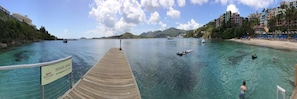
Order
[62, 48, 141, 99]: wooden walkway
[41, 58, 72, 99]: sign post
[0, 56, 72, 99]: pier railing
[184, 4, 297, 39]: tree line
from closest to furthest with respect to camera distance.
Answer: [41, 58, 72, 99]: sign post
[62, 48, 141, 99]: wooden walkway
[0, 56, 72, 99]: pier railing
[184, 4, 297, 39]: tree line

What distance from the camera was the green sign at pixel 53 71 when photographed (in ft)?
21.6

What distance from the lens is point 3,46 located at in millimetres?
66750

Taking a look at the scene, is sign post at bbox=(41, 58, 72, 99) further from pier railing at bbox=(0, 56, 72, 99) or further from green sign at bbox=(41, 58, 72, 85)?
pier railing at bbox=(0, 56, 72, 99)

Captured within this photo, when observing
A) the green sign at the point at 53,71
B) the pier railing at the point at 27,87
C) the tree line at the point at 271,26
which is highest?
the tree line at the point at 271,26

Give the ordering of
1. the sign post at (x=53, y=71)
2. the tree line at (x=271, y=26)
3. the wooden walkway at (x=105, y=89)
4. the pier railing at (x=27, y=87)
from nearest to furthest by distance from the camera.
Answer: the sign post at (x=53, y=71), the wooden walkway at (x=105, y=89), the pier railing at (x=27, y=87), the tree line at (x=271, y=26)

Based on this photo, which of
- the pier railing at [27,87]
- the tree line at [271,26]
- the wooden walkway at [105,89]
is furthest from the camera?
the tree line at [271,26]

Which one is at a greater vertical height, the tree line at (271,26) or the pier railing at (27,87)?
the tree line at (271,26)

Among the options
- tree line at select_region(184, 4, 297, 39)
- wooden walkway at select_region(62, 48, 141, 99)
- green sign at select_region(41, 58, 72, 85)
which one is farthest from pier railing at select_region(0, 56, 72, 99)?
tree line at select_region(184, 4, 297, 39)

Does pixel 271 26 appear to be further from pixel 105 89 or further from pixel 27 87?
pixel 27 87

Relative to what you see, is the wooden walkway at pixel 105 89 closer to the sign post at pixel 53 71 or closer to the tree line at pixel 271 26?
the sign post at pixel 53 71

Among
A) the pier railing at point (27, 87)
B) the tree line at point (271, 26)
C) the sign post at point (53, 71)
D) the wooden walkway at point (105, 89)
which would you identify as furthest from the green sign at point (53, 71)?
the tree line at point (271, 26)

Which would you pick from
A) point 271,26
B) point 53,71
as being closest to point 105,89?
→ point 53,71

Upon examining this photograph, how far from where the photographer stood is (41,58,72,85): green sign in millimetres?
6590

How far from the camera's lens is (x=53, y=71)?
715 cm
